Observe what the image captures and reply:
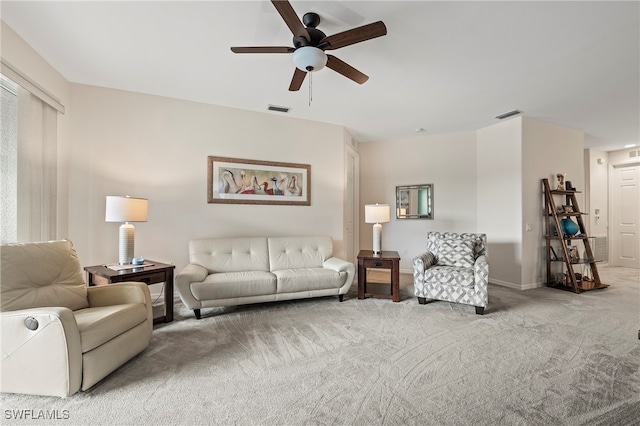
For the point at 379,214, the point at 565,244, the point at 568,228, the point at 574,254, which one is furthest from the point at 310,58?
the point at 574,254

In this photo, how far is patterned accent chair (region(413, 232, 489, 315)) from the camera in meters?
3.14

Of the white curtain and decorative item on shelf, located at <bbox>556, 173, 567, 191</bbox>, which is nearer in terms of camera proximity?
the white curtain

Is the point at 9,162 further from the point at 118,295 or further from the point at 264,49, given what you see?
the point at 264,49

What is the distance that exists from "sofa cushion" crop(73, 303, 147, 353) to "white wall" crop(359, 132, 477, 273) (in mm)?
4210

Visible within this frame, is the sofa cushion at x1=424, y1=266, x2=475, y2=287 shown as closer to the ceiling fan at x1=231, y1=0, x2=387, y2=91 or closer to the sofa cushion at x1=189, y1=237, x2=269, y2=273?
the sofa cushion at x1=189, y1=237, x2=269, y2=273

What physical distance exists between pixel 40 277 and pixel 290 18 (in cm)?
252

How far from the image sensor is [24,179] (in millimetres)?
2572

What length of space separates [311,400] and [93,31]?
11.0ft

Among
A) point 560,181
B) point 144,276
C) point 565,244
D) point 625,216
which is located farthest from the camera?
point 625,216

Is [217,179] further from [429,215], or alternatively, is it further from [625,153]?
[625,153]

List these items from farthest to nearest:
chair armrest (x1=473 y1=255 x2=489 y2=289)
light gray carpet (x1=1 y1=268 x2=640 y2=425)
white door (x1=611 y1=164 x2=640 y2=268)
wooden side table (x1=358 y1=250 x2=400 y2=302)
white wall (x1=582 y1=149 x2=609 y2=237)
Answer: white wall (x1=582 y1=149 x2=609 y2=237)
white door (x1=611 y1=164 x2=640 y2=268)
wooden side table (x1=358 y1=250 x2=400 y2=302)
chair armrest (x1=473 y1=255 x2=489 y2=289)
light gray carpet (x1=1 y1=268 x2=640 y2=425)

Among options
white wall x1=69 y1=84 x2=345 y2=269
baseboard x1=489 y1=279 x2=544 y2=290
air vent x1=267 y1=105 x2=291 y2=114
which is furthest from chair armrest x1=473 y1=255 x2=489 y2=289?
air vent x1=267 y1=105 x2=291 y2=114

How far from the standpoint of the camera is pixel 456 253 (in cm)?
371

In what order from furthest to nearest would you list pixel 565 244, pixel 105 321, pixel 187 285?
1. pixel 565 244
2. pixel 187 285
3. pixel 105 321
